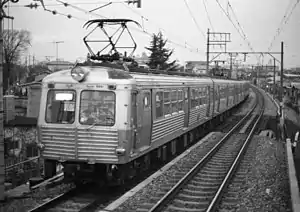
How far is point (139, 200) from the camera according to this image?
29.8 ft

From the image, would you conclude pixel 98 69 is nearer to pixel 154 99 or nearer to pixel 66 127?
pixel 66 127

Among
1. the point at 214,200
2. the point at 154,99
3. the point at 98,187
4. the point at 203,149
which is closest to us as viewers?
the point at 214,200

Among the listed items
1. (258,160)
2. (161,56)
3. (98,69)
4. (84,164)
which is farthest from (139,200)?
(161,56)

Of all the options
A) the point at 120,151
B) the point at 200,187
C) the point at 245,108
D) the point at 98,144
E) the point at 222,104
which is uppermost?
the point at 222,104

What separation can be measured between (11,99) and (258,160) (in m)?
8.74

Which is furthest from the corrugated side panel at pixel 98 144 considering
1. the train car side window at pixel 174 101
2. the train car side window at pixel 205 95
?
the train car side window at pixel 205 95

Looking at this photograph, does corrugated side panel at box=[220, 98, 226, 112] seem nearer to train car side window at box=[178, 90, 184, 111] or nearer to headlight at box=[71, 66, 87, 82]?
train car side window at box=[178, 90, 184, 111]

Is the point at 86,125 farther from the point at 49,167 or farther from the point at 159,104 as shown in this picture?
the point at 159,104

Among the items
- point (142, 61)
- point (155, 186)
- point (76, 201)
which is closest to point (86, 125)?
point (76, 201)

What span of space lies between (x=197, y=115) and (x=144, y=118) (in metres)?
8.11

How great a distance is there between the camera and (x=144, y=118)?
10.5 metres

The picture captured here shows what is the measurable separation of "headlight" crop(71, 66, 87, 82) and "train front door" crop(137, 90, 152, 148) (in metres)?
1.47

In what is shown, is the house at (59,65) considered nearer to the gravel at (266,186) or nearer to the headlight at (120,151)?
the headlight at (120,151)

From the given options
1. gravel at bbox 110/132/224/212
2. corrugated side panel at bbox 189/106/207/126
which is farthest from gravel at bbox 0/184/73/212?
corrugated side panel at bbox 189/106/207/126
